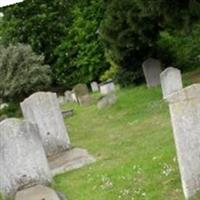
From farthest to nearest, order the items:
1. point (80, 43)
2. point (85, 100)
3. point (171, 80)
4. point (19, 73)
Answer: point (80, 43) → point (19, 73) → point (85, 100) → point (171, 80)

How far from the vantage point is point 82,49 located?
112 ft

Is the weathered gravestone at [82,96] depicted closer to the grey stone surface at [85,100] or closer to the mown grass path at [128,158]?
the grey stone surface at [85,100]

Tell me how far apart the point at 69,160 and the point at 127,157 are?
4.68ft

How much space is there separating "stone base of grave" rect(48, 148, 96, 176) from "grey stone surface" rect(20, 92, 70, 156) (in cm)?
26

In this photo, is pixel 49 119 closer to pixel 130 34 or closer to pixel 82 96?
pixel 130 34

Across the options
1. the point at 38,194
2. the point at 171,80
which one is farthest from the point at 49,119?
the point at 171,80

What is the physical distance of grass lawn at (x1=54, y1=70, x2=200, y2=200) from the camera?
688 centimetres

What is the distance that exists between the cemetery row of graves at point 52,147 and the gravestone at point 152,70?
445 centimetres

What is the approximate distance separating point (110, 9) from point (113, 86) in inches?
151

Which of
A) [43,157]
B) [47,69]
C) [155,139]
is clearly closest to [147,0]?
[155,139]

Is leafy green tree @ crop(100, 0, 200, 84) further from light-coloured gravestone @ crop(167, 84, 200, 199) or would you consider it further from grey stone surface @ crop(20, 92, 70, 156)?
light-coloured gravestone @ crop(167, 84, 200, 199)

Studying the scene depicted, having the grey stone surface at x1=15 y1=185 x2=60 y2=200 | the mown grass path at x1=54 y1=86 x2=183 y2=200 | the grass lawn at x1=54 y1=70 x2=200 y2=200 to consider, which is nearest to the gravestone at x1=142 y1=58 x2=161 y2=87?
the grass lawn at x1=54 y1=70 x2=200 y2=200

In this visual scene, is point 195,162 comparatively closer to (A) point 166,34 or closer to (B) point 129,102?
(B) point 129,102

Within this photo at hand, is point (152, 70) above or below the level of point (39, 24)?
below
